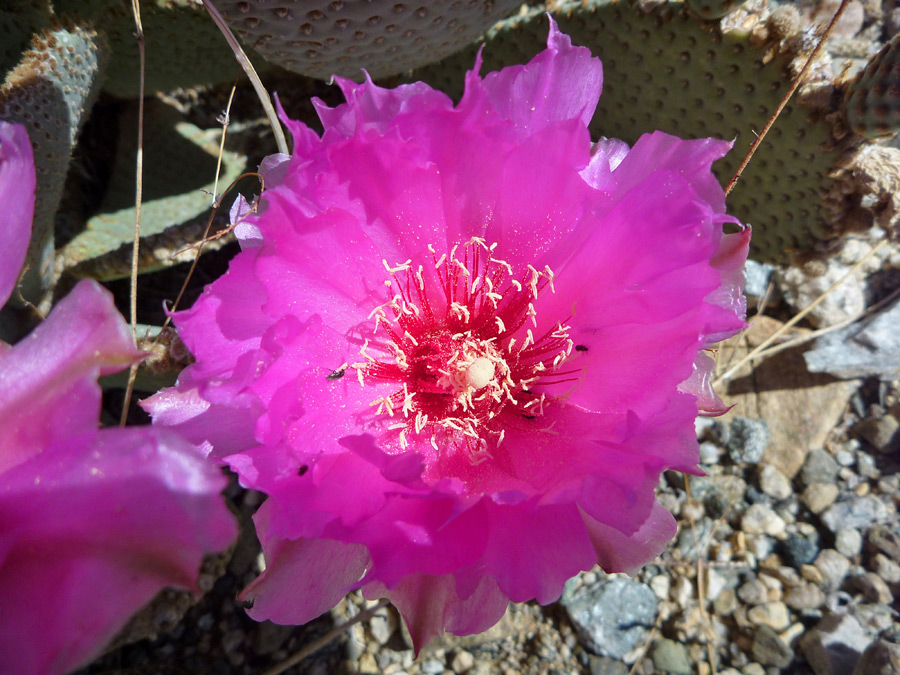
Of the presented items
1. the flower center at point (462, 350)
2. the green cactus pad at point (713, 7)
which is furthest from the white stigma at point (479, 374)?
the green cactus pad at point (713, 7)

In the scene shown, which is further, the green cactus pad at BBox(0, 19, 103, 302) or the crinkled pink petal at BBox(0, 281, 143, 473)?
the green cactus pad at BBox(0, 19, 103, 302)

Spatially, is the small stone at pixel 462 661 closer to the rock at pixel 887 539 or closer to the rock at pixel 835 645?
the rock at pixel 835 645

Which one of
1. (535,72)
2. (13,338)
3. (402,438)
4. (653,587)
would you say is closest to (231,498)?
(13,338)

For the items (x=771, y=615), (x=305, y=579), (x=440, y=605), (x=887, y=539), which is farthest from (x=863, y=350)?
(x=305, y=579)

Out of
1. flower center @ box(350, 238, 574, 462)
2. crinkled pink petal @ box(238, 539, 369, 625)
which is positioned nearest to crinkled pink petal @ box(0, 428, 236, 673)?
crinkled pink petal @ box(238, 539, 369, 625)

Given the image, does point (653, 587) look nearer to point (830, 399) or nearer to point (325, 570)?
point (830, 399)

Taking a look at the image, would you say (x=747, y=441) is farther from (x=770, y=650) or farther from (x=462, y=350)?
(x=462, y=350)

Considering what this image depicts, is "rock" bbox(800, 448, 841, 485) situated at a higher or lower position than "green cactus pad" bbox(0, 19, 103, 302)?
lower

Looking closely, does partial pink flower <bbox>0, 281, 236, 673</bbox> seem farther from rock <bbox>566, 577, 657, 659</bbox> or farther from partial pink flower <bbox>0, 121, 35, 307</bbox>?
rock <bbox>566, 577, 657, 659</bbox>
